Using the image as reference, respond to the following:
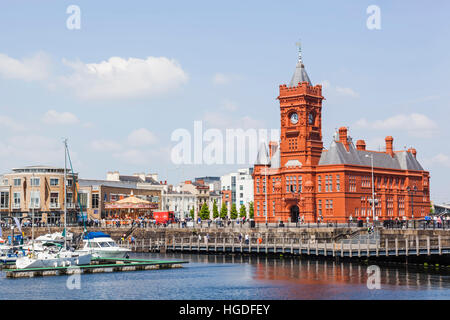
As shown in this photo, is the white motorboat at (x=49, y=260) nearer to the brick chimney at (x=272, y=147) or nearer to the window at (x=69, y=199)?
the brick chimney at (x=272, y=147)

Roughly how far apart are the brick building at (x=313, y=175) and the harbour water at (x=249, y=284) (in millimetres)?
30280

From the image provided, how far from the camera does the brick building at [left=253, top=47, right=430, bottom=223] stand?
102812 millimetres

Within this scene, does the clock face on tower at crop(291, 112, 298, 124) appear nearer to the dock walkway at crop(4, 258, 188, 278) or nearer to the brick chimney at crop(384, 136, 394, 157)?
the brick chimney at crop(384, 136, 394, 157)

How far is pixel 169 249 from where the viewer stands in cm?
9831

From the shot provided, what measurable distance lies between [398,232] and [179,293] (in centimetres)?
4189

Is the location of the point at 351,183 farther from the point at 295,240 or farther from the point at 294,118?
the point at 295,240

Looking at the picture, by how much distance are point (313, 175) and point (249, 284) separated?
165 feet

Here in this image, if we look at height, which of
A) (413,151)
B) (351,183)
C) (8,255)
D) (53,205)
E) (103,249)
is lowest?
(8,255)

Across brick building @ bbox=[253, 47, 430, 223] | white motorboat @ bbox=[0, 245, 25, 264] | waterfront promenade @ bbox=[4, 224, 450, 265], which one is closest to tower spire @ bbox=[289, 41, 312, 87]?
brick building @ bbox=[253, 47, 430, 223]

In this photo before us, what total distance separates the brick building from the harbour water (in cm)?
3028

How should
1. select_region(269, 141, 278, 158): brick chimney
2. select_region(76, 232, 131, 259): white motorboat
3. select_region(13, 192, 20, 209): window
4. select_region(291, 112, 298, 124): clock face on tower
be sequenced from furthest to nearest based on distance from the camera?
select_region(13, 192, 20, 209): window
select_region(269, 141, 278, 158): brick chimney
select_region(291, 112, 298, 124): clock face on tower
select_region(76, 232, 131, 259): white motorboat

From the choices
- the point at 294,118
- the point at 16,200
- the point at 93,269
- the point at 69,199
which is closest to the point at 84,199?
the point at 69,199

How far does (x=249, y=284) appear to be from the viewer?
56219mm

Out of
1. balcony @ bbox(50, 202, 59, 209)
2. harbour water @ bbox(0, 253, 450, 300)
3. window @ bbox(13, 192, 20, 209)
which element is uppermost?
window @ bbox(13, 192, 20, 209)
